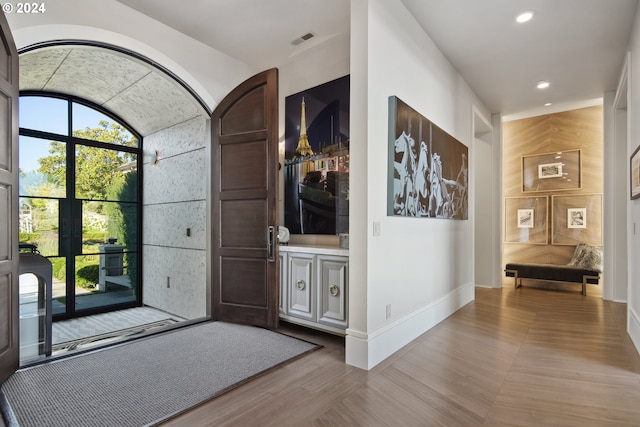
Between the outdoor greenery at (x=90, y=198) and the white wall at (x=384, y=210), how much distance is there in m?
4.07

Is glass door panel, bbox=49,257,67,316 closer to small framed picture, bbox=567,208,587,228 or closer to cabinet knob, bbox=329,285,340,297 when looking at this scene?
cabinet knob, bbox=329,285,340,297

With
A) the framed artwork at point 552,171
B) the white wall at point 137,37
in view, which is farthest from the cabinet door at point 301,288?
the framed artwork at point 552,171

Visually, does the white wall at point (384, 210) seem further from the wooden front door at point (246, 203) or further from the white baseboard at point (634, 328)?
the white baseboard at point (634, 328)

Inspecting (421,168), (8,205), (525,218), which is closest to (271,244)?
(421,168)

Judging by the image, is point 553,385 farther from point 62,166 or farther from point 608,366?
point 62,166

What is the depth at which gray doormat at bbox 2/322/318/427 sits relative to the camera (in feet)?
6.21

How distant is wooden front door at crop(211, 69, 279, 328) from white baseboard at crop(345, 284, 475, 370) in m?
1.07

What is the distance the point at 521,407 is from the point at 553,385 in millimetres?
486

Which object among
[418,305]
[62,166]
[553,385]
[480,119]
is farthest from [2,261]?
[480,119]

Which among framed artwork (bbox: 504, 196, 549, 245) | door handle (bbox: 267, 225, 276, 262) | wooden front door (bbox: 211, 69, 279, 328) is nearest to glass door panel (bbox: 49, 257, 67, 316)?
wooden front door (bbox: 211, 69, 279, 328)

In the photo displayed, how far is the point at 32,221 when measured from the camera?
4242 mm

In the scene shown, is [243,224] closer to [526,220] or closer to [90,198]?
[90,198]

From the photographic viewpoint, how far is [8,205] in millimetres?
2256

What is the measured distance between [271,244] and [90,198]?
125 inches
